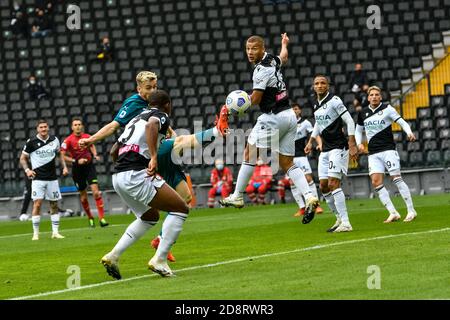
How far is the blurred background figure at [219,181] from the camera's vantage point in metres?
29.2

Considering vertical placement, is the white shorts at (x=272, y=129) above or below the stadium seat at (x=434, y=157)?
above

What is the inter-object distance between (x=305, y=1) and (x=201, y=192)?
9391 millimetres

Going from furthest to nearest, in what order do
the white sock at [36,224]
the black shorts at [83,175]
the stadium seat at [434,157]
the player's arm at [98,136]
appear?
1. the stadium seat at [434,157]
2. the black shorts at [83,175]
3. the white sock at [36,224]
4. the player's arm at [98,136]

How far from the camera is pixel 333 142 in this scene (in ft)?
54.7

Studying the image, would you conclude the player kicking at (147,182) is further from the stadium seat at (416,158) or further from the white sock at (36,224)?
the stadium seat at (416,158)

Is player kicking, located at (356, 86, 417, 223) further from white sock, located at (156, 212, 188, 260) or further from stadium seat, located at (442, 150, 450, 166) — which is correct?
stadium seat, located at (442, 150, 450, 166)

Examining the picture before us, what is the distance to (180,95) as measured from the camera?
34156 mm

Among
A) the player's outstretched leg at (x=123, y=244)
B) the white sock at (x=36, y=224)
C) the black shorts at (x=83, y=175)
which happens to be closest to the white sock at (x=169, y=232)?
the player's outstretched leg at (x=123, y=244)

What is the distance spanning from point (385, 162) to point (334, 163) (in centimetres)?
184

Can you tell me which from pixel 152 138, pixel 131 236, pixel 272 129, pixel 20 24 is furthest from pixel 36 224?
pixel 20 24

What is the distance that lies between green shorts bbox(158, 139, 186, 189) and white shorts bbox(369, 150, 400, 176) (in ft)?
18.2

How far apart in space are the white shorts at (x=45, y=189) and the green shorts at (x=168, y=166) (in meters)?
7.42

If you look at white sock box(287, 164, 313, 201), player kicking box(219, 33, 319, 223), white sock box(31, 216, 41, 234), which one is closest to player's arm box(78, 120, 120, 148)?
player kicking box(219, 33, 319, 223)
